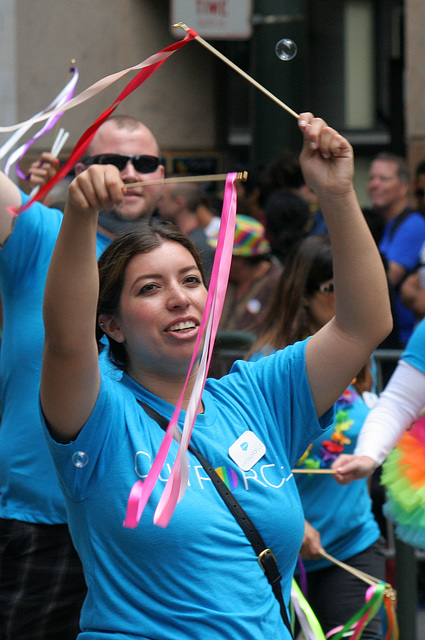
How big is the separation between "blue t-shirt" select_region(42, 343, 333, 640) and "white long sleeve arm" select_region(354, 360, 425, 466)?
3.67ft

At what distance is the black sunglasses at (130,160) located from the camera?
382cm

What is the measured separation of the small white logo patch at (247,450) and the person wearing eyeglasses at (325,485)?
121cm

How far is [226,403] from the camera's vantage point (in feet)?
8.33

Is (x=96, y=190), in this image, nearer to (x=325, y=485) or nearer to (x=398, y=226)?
(x=325, y=485)

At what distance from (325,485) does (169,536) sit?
165cm

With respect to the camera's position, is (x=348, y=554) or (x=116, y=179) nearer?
(x=116, y=179)

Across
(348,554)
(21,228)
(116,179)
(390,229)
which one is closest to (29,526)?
(21,228)

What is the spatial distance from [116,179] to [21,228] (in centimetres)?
128

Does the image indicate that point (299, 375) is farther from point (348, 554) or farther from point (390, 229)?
point (390, 229)

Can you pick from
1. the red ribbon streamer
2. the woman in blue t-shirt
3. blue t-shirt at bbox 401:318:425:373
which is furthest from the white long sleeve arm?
the red ribbon streamer

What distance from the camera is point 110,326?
2.59 m

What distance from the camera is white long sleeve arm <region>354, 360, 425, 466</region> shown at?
3508 mm

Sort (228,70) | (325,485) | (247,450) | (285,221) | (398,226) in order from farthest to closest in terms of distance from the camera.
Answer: (228,70)
(398,226)
(285,221)
(325,485)
(247,450)

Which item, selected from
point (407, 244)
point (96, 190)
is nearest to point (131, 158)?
point (96, 190)
